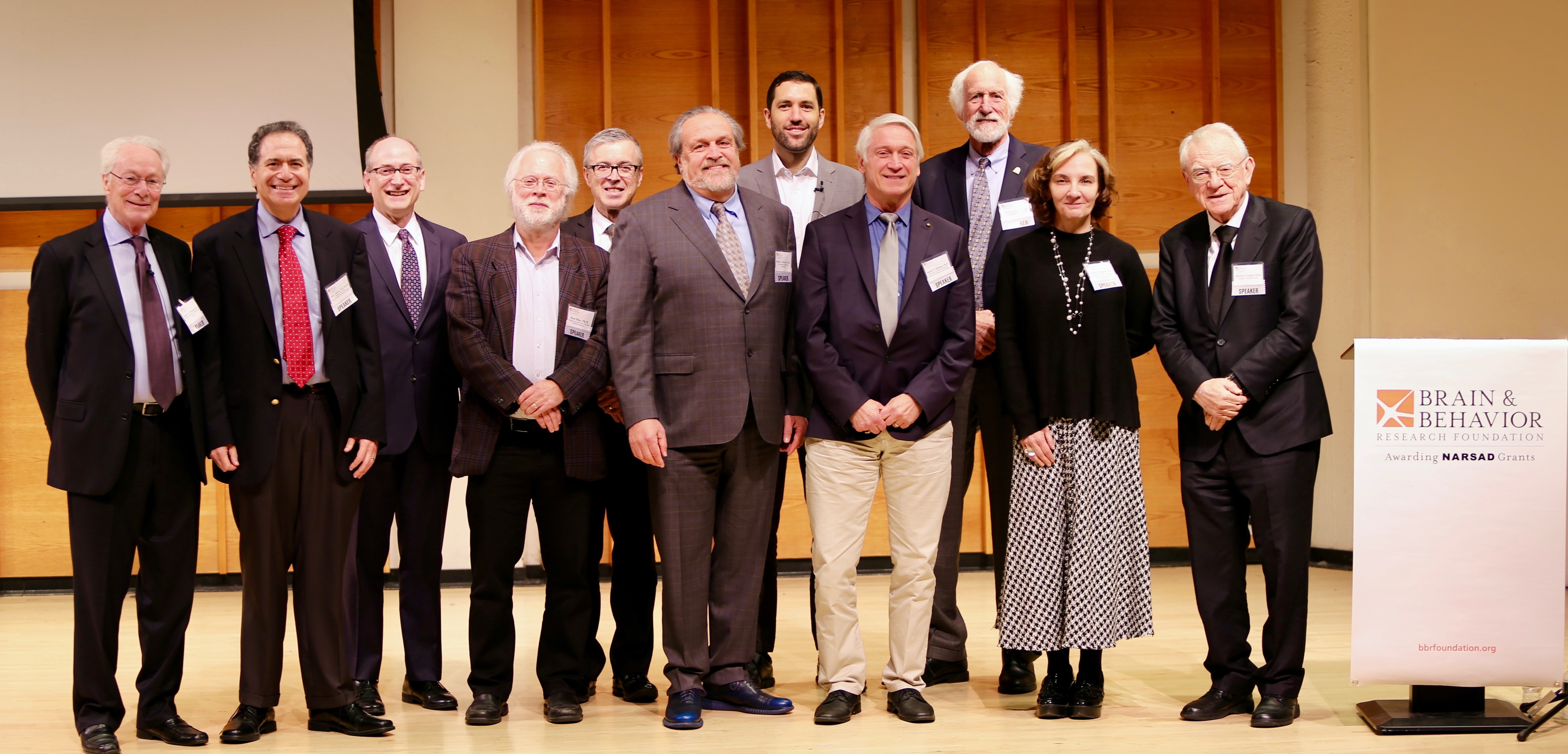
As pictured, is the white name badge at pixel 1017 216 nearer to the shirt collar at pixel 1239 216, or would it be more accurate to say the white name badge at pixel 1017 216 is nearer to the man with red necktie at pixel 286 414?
the shirt collar at pixel 1239 216

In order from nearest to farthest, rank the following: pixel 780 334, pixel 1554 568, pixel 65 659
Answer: pixel 1554 568 < pixel 780 334 < pixel 65 659

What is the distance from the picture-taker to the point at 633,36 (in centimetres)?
621

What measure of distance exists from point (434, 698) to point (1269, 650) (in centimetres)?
250

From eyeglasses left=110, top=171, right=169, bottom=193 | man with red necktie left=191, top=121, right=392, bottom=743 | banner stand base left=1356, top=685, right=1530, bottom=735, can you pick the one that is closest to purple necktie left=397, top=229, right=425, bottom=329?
man with red necktie left=191, top=121, right=392, bottom=743

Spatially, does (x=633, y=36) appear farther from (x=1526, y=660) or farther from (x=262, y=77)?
(x=1526, y=660)

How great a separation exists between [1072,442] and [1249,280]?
0.72 m

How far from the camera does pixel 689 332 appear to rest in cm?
332

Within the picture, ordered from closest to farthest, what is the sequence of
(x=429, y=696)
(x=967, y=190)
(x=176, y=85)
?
(x=429, y=696) < (x=967, y=190) < (x=176, y=85)

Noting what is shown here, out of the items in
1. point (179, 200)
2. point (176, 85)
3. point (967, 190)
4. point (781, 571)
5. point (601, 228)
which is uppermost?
point (176, 85)

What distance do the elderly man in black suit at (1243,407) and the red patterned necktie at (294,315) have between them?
2.47m

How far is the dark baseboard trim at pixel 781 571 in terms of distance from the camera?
600 cm

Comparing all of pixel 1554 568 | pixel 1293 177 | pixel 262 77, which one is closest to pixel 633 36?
pixel 262 77

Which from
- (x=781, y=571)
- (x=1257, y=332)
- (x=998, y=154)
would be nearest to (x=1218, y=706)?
(x=1257, y=332)

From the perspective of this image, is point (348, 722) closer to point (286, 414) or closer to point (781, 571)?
point (286, 414)
